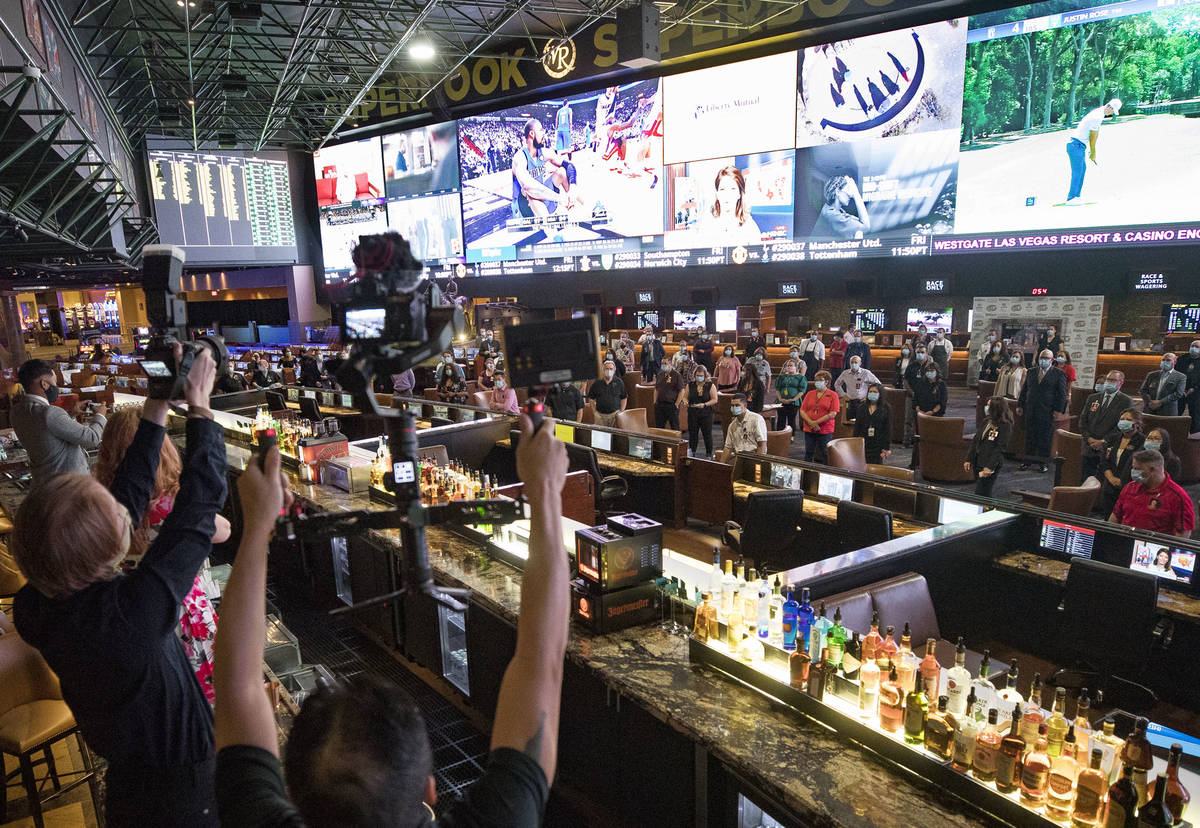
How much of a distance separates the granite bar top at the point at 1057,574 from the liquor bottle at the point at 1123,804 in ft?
7.28

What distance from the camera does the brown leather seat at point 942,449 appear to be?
812 centimetres

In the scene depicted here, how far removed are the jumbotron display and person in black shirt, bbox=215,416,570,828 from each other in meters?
11.6

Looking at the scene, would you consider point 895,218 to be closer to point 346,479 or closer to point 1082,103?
point 1082,103

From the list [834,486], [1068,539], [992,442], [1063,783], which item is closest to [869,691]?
[1063,783]

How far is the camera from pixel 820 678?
2414 millimetres

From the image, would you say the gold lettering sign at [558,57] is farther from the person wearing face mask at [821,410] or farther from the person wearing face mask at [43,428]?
the person wearing face mask at [43,428]

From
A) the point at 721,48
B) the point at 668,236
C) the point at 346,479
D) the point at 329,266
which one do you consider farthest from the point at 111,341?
the point at 346,479

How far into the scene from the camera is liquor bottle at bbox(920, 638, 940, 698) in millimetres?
2227

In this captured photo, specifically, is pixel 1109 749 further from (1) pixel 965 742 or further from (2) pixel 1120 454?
(2) pixel 1120 454

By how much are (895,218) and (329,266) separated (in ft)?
54.8

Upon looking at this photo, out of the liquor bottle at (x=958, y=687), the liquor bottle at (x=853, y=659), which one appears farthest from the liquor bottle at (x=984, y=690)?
the liquor bottle at (x=853, y=659)

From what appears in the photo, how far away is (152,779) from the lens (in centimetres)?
157

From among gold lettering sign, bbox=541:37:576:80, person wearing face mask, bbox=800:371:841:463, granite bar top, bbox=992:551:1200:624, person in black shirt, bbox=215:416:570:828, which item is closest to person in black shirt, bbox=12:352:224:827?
person in black shirt, bbox=215:416:570:828

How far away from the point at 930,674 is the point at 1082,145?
1053 cm
